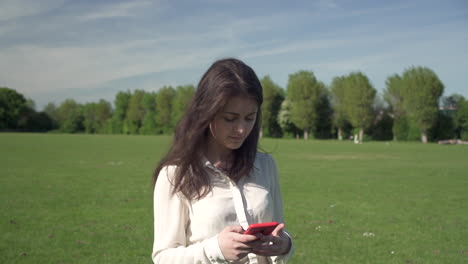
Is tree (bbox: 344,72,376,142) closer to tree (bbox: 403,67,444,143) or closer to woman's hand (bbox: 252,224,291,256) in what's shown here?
tree (bbox: 403,67,444,143)

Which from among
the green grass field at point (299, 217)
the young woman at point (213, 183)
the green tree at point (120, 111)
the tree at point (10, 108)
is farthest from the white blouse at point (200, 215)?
the green tree at point (120, 111)

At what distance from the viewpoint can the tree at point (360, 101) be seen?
247ft

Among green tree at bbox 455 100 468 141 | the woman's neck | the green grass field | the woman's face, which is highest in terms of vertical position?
green tree at bbox 455 100 468 141

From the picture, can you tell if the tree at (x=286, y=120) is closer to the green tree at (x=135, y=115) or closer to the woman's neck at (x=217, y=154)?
the green tree at (x=135, y=115)

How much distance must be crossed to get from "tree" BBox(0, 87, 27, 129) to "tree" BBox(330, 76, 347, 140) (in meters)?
81.0

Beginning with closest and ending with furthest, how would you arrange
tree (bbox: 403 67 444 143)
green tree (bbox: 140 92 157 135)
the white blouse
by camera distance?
the white blouse < tree (bbox: 403 67 444 143) < green tree (bbox: 140 92 157 135)

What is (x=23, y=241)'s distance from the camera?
8.20m

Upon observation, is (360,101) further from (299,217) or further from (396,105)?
(299,217)

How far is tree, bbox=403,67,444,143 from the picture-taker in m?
66.9

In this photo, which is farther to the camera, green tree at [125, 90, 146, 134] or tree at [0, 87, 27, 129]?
green tree at [125, 90, 146, 134]

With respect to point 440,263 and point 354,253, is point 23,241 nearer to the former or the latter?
Answer: point 354,253

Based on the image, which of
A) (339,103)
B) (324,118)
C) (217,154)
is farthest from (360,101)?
(217,154)

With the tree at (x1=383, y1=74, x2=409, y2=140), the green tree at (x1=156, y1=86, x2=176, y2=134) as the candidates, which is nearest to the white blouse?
the tree at (x1=383, y1=74, x2=409, y2=140)

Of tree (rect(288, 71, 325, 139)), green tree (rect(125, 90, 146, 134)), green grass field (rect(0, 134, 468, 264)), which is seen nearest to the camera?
green grass field (rect(0, 134, 468, 264))
